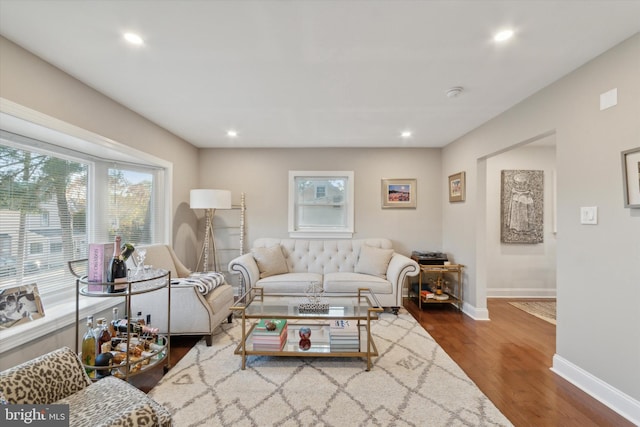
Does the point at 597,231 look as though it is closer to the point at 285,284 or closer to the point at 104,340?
the point at 285,284

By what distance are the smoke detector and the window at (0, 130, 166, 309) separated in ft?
11.6

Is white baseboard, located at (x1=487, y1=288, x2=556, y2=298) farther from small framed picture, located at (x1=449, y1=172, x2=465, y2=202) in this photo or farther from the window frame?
the window frame

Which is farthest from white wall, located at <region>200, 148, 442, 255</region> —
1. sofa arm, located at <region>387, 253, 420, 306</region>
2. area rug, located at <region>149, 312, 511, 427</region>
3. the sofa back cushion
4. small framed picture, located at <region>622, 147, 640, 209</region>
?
small framed picture, located at <region>622, 147, 640, 209</region>

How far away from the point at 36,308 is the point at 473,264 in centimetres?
430

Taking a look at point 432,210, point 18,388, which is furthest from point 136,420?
point 432,210

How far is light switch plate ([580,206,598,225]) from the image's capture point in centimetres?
195

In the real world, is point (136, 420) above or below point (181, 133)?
below

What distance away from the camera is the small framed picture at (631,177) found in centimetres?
167

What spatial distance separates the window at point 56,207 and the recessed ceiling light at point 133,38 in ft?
4.21

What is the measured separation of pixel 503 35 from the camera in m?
1.68

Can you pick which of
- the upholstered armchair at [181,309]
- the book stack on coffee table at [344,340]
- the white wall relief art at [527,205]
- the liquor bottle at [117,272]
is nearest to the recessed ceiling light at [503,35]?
the book stack on coffee table at [344,340]

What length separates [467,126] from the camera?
134 inches

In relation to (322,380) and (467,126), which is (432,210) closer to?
(467,126)

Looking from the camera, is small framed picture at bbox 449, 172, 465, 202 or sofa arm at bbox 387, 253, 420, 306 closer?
sofa arm at bbox 387, 253, 420, 306
